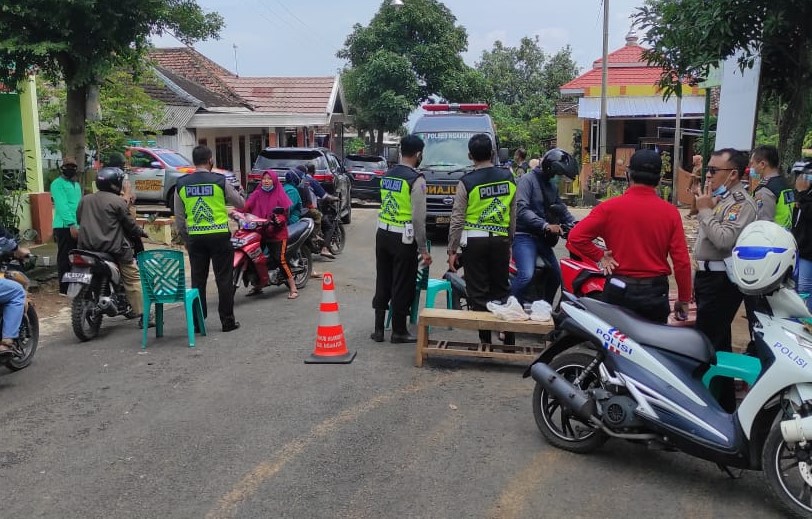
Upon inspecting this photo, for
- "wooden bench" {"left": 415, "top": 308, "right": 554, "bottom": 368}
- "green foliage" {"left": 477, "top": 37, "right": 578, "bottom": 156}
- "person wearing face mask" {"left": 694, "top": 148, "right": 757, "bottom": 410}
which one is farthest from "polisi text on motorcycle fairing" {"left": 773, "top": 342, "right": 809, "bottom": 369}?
"green foliage" {"left": 477, "top": 37, "right": 578, "bottom": 156}

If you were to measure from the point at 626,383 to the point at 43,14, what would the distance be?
7.81 meters

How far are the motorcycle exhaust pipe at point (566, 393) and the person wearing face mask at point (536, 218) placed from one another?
2457mm

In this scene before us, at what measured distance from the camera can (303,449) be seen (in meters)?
4.65

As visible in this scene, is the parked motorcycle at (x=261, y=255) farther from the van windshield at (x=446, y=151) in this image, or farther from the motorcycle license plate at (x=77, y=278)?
the van windshield at (x=446, y=151)

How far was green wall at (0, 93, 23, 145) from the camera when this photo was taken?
13512mm

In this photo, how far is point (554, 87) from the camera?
1785 inches

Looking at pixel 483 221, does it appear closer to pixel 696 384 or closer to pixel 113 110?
pixel 696 384

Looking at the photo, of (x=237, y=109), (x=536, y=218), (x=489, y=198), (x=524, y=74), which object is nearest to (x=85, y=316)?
(x=489, y=198)

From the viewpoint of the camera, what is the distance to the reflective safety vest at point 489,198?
629 cm

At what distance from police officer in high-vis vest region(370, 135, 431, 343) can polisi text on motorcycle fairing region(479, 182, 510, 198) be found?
2.13ft

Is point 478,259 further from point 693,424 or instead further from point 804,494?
point 804,494

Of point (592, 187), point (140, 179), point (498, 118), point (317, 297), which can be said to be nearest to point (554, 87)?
point (498, 118)

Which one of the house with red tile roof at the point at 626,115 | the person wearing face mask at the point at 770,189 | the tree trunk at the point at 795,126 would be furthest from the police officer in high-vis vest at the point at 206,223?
the house with red tile roof at the point at 626,115

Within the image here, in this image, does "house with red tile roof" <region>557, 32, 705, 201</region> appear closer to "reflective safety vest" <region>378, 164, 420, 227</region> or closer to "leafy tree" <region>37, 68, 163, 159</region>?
"leafy tree" <region>37, 68, 163, 159</region>
